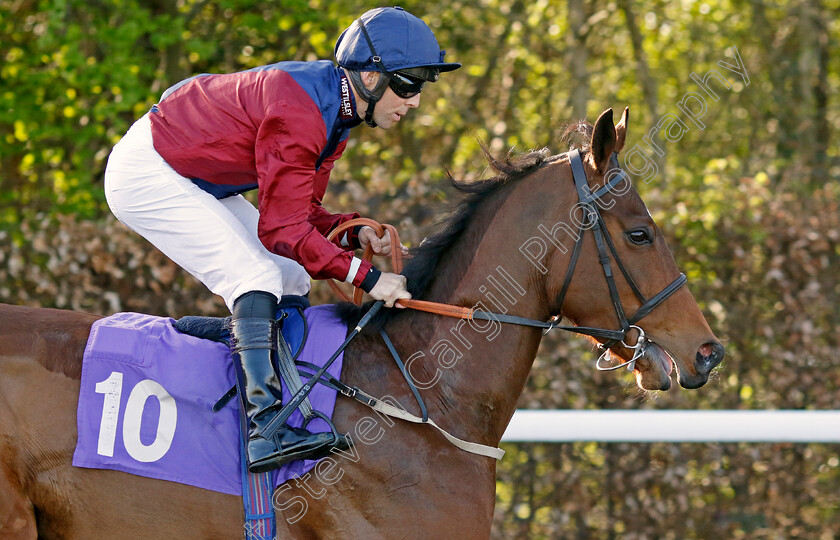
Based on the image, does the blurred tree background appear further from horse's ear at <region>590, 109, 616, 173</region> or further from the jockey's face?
horse's ear at <region>590, 109, 616, 173</region>

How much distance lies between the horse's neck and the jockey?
9.5 inches

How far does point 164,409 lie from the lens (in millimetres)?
2764

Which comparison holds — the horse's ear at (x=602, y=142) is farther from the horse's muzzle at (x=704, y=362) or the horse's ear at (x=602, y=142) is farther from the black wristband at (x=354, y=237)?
the black wristband at (x=354, y=237)

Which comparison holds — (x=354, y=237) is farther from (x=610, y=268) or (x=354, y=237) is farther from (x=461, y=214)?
(x=610, y=268)

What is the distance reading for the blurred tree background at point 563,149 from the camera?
17.2 ft

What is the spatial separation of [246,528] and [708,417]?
2.77 metres

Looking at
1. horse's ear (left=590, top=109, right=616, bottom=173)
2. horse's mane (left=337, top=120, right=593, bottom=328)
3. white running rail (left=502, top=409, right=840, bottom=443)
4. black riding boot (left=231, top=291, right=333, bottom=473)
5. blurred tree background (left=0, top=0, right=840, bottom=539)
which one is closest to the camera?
black riding boot (left=231, top=291, right=333, bottom=473)

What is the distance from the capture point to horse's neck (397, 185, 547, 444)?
9.59 ft

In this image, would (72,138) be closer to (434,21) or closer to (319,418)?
(434,21)

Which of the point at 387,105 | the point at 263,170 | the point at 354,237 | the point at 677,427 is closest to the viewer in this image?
the point at 263,170

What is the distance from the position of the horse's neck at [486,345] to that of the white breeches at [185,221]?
0.60 m

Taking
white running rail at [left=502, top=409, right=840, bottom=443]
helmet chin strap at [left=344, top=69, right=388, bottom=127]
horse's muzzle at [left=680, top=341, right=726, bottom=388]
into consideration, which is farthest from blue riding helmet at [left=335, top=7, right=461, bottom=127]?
white running rail at [left=502, top=409, right=840, bottom=443]

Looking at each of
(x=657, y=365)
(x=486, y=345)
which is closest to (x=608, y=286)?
(x=657, y=365)

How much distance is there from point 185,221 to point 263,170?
1.25 feet
